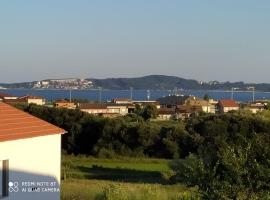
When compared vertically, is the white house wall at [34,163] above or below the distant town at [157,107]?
above

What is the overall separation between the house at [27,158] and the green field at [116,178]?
118cm

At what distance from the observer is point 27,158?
11562 mm

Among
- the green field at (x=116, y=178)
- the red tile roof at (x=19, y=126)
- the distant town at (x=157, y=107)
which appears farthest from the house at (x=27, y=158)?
the distant town at (x=157, y=107)

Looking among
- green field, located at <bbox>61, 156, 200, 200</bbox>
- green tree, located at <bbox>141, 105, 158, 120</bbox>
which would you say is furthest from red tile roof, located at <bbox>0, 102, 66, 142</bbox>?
green tree, located at <bbox>141, 105, 158, 120</bbox>

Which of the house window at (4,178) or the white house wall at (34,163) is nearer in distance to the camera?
the house window at (4,178)

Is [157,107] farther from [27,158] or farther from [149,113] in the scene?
[27,158]

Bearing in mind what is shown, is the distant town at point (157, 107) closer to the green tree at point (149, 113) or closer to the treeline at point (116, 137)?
the green tree at point (149, 113)

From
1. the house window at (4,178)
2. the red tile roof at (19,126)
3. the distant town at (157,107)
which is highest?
the red tile roof at (19,126)

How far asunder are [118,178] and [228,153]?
19.9 metres

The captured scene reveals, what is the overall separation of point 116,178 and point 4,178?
57.9 feet

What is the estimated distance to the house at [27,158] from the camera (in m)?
11.0

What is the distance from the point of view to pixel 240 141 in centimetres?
996

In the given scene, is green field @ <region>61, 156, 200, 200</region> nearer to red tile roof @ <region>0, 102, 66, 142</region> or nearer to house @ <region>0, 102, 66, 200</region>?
house @ <region>0, 102, 66, 200</region>

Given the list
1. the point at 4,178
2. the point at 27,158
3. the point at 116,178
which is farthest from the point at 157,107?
the point at 4,178
